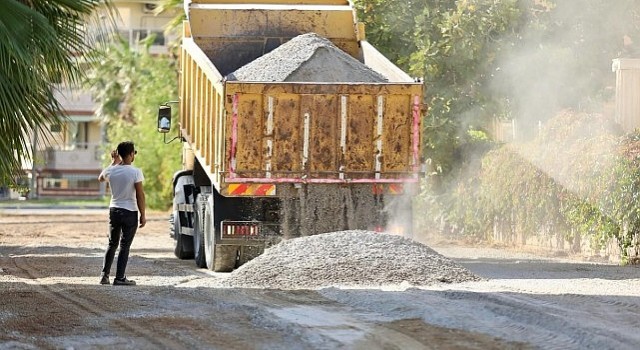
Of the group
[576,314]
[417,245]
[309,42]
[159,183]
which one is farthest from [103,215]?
[576,314]

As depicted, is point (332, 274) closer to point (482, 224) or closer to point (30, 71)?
point (30, 71)

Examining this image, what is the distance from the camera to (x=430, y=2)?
91.5ft

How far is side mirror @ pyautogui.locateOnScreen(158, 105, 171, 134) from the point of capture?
888 inches

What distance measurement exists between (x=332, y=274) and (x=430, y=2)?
42.9 feet

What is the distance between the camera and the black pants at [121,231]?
16078 millimetres

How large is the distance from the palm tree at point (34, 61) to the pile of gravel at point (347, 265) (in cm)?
295

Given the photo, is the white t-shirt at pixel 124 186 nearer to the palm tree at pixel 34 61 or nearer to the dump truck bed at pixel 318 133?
the palm tree at pixel 34 61

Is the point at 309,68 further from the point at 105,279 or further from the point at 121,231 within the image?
the point at 105,279

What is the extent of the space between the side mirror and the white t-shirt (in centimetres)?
640

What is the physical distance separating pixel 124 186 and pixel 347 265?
271 centimetres

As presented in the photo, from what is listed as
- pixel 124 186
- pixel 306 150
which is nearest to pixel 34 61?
pixel 124 186

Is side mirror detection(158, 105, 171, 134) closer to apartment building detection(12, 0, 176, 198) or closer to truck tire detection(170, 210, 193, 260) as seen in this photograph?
truck tire detection(170, 210, 193, 260)

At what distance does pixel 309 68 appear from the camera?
62.2ft

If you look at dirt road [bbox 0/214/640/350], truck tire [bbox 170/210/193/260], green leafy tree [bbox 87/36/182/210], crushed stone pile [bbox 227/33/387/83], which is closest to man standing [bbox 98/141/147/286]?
dirt road [bbox 0/214/640/350]
